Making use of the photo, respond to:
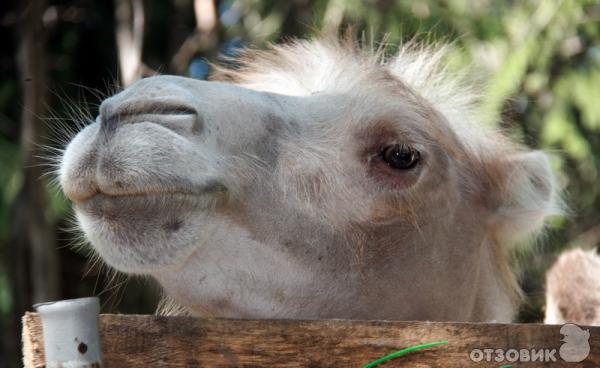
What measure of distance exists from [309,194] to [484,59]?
4.31 m

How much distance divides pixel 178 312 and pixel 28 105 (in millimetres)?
3618

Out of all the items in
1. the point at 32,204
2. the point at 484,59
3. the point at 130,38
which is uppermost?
the point at 130,38

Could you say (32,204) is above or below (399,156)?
above

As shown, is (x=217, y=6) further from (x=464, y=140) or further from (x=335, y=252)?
(x=335, y=252)

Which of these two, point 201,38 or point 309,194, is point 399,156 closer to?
point 309,194

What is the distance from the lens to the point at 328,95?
338cm

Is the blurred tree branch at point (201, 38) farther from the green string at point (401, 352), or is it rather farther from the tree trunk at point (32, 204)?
the green string at point (401, 352)

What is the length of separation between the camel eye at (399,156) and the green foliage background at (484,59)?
6.08ft

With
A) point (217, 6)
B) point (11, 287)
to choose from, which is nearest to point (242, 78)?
point (11, 287)

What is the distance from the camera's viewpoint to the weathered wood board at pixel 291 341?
1.92 metres

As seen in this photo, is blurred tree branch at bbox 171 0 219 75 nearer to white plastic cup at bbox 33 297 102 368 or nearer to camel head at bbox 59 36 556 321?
camel head at bbox 59 36 556 321

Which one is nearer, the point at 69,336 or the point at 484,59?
the point at 69,336

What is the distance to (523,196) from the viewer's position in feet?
12.5

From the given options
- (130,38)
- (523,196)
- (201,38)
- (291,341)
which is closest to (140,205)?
(291,341)
